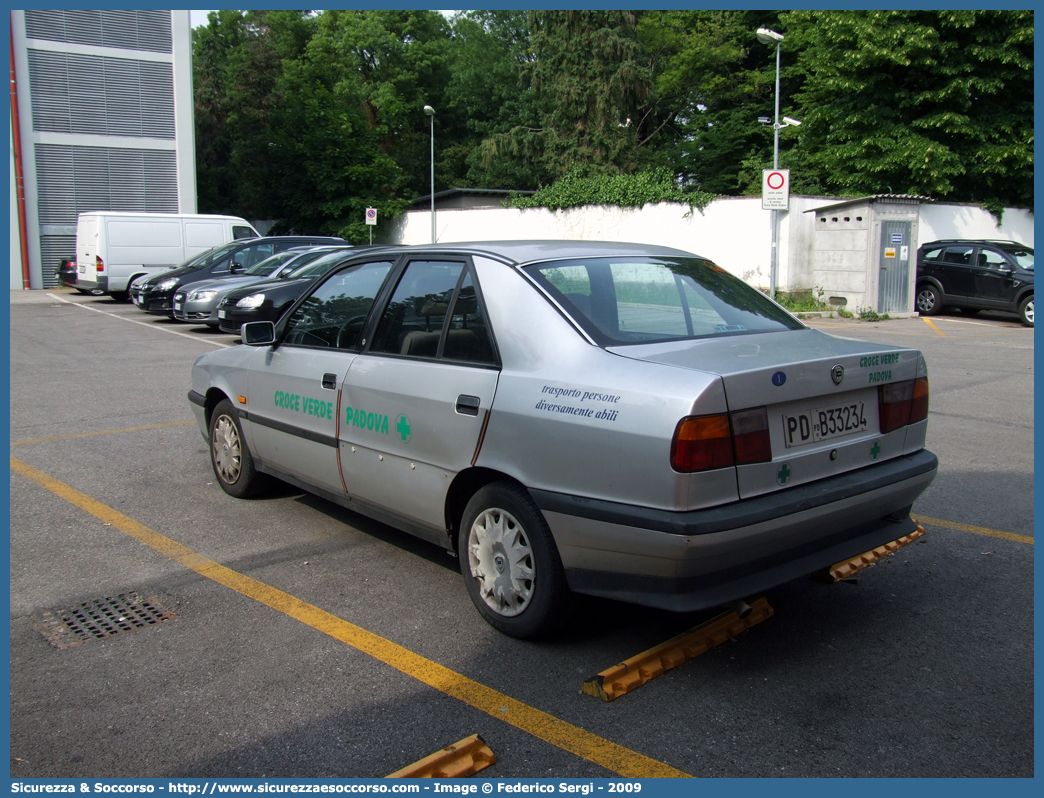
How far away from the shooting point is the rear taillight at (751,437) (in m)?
3.16

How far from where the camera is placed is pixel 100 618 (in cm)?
396

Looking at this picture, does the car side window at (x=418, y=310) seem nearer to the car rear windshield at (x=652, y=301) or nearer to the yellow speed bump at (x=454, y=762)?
the car rear windshield at (x=652, y=301)

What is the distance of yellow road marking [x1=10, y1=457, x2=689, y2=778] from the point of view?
2.85 m

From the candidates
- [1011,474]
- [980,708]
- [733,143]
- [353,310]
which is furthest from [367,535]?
[733,143]

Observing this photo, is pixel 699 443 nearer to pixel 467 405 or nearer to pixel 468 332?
pixel 467 405

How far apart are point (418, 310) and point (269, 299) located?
10.1 m

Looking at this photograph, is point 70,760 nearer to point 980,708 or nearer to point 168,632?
point 168,632

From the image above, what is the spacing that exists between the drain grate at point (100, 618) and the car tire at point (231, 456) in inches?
54.9

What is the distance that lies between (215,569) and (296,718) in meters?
1.65

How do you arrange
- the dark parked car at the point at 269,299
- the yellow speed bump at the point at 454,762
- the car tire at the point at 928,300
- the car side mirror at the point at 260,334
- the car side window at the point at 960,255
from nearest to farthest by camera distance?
the yellow speed bump at the point at 454,762
the car side mirror at the point at 260,334
the dark parked car at the point at 269,299
the car side window at the point at 960,255
the car tire at the point at 928,300

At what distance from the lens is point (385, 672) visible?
3.45m

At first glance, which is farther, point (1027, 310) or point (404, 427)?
point (1027, 310)

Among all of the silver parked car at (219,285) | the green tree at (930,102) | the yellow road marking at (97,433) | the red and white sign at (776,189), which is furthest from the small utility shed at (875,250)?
the yellow road marking at (97,433)

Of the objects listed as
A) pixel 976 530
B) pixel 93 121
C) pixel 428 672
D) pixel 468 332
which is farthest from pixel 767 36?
pixel 428 672
